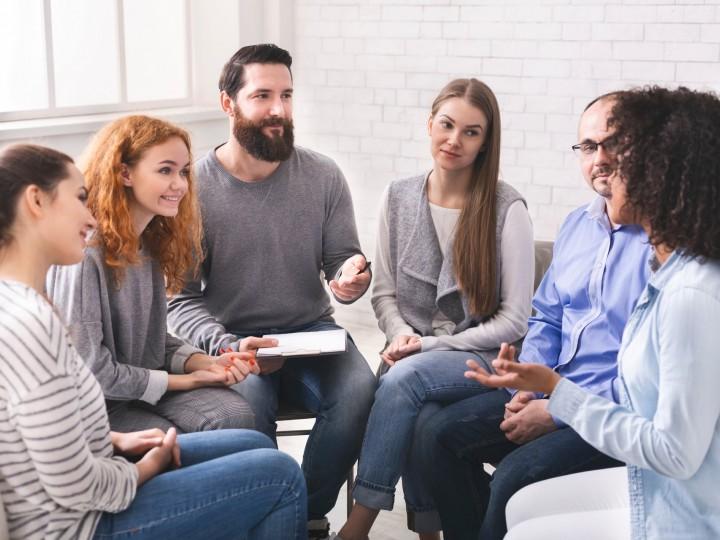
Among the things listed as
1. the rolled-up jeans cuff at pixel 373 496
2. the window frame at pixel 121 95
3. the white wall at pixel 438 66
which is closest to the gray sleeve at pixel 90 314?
the rolled-up jeans cuff at pixel 373 496

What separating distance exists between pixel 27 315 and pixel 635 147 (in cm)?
114

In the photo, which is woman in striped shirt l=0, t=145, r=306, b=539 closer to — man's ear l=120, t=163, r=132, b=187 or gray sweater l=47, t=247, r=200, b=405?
gray sweater l=47, t=247, r=200, b=405

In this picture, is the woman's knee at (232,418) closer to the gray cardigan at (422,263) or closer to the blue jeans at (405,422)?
the blue jeans at (405,422)

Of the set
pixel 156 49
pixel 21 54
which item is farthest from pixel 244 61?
pixel 156 49

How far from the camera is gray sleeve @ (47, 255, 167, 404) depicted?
2.21 meters

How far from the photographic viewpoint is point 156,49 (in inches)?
191

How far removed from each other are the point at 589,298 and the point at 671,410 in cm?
85

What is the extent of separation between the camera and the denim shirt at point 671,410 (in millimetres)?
1579

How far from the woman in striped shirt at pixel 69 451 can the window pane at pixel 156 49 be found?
3.09 m

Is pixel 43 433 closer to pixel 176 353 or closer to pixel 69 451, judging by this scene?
pixel 69 451

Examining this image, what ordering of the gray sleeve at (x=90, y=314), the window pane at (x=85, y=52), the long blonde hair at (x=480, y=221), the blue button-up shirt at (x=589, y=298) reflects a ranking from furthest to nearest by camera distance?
the window pane at (x=85, y=52), the long blonde hair at (x=480, y=221), the blue button-up shirt at (x=589, y=298), the gray sleeve at (x=90, y=314)

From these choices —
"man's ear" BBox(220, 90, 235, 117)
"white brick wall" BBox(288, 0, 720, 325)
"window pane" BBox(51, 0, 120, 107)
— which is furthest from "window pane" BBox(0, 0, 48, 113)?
"white brick wall" BBox(288, 0, 720, 325)

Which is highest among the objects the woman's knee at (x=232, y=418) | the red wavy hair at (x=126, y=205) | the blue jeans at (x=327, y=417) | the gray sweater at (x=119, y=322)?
the red wavy hair at (x=126, y=205)

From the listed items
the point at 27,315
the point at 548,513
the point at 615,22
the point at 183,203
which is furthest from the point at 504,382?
the point at 615,22
